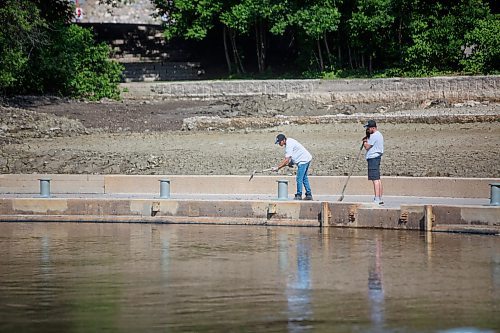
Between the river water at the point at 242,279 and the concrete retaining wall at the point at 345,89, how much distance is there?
676 inches

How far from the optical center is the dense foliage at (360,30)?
4100cm

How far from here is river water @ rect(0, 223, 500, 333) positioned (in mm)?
14289

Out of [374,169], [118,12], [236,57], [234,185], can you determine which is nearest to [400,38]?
[236,57]

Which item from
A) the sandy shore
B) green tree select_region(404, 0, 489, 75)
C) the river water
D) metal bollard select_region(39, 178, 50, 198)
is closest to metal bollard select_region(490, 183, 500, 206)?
the river water

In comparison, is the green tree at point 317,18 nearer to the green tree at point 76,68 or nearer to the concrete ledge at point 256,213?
the green tree at point 76,68

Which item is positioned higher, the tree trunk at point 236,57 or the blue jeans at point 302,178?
the tree trunk at point 236,57

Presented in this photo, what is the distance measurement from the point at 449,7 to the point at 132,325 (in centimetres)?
3087

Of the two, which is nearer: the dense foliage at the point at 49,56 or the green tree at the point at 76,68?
the dense foliage at the point at 49,56

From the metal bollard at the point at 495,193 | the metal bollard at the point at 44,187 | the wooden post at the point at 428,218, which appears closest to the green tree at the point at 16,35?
the metal bollard at the point at 44,187

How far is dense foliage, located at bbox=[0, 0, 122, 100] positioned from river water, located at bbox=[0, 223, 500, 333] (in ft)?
52.8

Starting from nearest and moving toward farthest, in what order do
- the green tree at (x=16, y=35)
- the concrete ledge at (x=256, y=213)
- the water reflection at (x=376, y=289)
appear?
the water reflection at (x=376, y=289) → the concrete ledge at (x=256, y=213) → the green tree at (x=16, y=35)

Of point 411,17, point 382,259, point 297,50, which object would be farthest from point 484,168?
point 297,50

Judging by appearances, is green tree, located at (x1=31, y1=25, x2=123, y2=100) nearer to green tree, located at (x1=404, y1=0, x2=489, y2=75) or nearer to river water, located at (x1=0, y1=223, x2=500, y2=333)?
green tree, located at (x1=404, y1=0, x2=489, y2=75)

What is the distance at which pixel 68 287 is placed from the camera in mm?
16766
